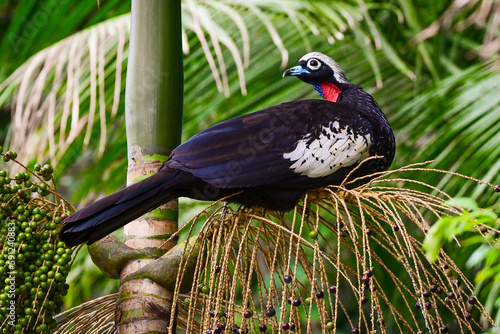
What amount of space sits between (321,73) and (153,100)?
0.91 meters

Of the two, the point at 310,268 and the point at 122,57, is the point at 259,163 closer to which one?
the point at 310,268

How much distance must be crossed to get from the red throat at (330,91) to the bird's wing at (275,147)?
0.39 meters

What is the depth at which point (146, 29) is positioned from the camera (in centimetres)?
146

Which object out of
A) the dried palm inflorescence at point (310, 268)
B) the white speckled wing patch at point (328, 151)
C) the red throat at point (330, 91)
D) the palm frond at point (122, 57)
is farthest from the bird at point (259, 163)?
the palm frond at point (122, 57)

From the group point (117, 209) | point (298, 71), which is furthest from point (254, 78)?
point (117, 209)

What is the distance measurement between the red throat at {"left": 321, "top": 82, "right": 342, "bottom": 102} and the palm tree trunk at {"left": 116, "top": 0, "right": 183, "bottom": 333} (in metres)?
0.86

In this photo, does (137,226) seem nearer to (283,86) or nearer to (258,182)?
(258,182)

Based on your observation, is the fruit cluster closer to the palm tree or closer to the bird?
the bird

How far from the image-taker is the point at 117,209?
1.38 m

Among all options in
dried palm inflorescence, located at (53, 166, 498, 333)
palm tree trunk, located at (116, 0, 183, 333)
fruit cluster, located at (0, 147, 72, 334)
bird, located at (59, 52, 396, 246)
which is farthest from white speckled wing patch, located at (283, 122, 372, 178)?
fruit cluster, located at (0, 147, 72, 334)

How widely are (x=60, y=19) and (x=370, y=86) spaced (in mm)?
1369

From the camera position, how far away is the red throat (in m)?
2.20

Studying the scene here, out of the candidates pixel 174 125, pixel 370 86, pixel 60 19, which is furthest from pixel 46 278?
pixel 370 86

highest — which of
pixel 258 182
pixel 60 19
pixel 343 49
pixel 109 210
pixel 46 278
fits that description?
pixel 60 19
